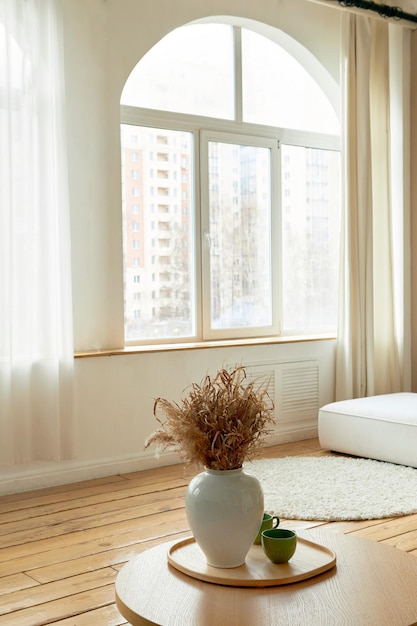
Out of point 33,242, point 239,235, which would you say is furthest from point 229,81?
point 33,242

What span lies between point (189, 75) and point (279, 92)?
744mm

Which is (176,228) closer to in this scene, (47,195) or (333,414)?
(47,195)

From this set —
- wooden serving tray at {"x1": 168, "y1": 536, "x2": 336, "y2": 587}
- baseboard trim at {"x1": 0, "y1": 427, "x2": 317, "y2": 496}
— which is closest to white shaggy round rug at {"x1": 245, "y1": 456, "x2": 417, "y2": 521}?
baseboard trim at {"x1": 0, "y1": 427, "x2": 317, "y2": 496}

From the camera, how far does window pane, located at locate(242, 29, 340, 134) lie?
16.5ft

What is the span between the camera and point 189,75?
473 centimetres

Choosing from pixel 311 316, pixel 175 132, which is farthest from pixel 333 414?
pixel 175 132

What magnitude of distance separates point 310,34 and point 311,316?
1.86m

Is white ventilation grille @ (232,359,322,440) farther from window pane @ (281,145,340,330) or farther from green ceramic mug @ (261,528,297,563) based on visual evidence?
green ceramic mug @ (261,528,297,563)

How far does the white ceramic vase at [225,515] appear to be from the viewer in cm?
183

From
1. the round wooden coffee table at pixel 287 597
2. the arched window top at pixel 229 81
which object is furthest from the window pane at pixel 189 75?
the round wooden coffee table at pixel 287 597

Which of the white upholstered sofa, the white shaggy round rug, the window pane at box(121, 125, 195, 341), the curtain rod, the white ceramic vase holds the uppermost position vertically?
the curtain rod

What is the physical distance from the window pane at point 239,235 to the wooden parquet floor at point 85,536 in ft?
3.97

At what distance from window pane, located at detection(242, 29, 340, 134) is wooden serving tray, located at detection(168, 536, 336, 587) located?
11.6 feet

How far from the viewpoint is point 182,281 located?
15.4 feet
